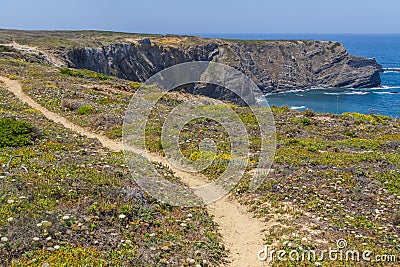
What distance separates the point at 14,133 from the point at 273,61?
152977 millimetres

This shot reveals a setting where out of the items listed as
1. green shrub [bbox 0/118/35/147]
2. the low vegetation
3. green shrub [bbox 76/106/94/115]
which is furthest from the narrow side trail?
green shrub [bbox 76/106/94/115]

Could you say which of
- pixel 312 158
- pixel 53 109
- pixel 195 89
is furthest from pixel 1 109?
pixel 195 89

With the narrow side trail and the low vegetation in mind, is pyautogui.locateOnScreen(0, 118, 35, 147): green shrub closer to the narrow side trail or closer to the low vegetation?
the low vegetation

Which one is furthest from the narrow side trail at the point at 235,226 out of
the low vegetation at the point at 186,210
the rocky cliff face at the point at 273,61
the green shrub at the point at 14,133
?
the rocky cliff face at the point at 273,61

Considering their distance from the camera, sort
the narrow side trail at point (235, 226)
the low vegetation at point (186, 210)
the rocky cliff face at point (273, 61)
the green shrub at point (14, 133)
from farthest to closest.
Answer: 1. the rocky cliff face at point (273, 61)
2. the green shrub at point (14, 133)
3. the narrow side trail at point (235, 226)
4. the low vegetation at point (186, 210)

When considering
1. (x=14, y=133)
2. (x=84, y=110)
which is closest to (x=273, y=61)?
(x=84, y=110)

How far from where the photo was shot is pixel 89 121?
25.0 metres

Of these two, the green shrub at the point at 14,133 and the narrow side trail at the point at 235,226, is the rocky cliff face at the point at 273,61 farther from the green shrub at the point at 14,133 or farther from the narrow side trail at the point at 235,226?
the narrow side trail at the point at 235,226

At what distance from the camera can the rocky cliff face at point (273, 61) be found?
378 feet

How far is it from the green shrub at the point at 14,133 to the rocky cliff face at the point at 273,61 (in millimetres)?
87187

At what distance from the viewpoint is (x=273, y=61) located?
16325 cm

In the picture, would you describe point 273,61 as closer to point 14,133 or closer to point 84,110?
point 84,110

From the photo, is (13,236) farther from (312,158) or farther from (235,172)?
(312,158)

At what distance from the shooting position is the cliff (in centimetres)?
10364
